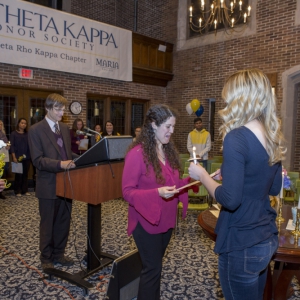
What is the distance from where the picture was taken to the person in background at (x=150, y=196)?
6.97 feet

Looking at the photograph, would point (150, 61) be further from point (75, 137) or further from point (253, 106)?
point (253, 106)

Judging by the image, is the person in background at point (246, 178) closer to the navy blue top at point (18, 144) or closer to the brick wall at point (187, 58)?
the navy blue top at point (18, 144)

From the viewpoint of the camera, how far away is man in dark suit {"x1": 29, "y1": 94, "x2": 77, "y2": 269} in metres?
3.36

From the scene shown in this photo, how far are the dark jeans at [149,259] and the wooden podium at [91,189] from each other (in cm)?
75

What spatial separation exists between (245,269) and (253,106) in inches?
32.9

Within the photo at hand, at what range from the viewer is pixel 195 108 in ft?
33.3

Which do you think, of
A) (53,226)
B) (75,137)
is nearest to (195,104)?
(75,137)

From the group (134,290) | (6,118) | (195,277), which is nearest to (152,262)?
(134,290)

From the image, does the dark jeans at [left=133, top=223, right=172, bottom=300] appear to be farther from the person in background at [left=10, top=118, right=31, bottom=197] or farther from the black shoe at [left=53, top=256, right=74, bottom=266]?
the person in background at [left=10, top=118, right=31, bottom=197]

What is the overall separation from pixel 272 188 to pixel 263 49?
8009 millimetres

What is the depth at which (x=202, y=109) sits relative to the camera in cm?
1035

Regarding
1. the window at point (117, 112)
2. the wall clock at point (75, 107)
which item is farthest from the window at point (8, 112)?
the window at point (117, 112)

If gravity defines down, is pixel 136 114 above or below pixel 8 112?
above

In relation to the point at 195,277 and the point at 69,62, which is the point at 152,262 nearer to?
the point at 195,277
